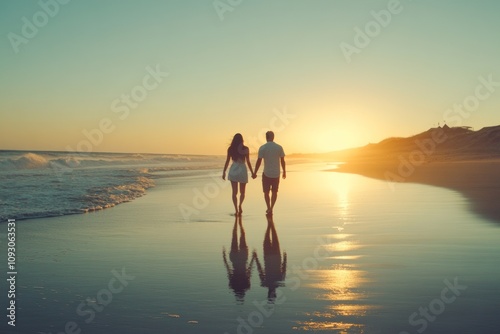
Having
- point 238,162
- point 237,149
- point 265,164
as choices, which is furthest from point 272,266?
point 237,149

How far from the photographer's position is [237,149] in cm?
1316

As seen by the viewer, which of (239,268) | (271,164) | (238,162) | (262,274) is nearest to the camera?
(262,274)

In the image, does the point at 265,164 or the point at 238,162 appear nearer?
the point at 265,164

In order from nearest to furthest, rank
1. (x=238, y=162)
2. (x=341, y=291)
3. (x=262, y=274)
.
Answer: (x=341, y=291)
(x=262, y=274)
(x=238, y=162)

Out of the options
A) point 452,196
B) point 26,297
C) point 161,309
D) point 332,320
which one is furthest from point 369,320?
point 452,196

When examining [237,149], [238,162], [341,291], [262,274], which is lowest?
[341,291]

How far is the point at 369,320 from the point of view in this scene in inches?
177

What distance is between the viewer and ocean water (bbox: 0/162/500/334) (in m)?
4.57

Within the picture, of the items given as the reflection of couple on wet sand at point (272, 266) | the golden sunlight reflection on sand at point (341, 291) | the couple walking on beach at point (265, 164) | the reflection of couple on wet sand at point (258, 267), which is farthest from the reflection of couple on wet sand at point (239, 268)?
the couple walking on beach at point (265, 164)

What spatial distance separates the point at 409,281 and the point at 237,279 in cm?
208

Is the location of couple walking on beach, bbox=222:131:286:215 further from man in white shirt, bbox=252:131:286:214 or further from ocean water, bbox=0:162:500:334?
ocean water, bbox=0:162:500:334

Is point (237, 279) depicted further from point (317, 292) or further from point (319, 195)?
point (319, 195)

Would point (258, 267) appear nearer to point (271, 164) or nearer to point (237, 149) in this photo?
point (271, 164)

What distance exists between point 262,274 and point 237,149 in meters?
7.03
